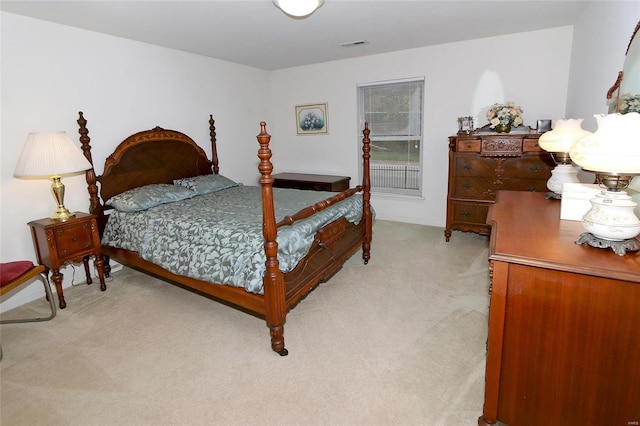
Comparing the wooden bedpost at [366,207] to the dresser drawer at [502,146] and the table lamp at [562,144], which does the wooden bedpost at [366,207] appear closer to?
the dresser drawer at [502,146]

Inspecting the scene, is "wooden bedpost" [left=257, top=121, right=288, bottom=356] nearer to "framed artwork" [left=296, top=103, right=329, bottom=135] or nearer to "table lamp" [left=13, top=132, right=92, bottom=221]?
"table lamp" [left=13, top=132, right=92, bottom=221]

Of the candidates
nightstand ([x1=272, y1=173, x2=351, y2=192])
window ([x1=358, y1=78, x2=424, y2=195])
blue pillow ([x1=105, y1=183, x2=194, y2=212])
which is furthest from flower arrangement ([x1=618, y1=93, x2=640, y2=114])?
blue pillow ([x1=105, y1=183, x2=194, y2=212])

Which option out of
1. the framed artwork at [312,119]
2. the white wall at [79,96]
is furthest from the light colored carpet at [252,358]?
the framed artwork at [312,119]

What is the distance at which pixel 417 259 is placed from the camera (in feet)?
12.3

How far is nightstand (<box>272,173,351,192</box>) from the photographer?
500cm

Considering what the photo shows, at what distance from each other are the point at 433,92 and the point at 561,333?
3.87 m

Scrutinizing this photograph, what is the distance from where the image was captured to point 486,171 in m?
3.93

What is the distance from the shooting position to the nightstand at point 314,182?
500 centimetres

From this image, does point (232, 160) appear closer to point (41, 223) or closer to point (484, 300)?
point (41, 223)

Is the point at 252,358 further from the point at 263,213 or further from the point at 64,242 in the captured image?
the point at 64,242

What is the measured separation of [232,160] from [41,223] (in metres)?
2.59

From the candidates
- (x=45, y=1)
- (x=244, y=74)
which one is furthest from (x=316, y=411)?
(x=244, y=74)

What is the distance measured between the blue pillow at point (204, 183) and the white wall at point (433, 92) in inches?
73.3

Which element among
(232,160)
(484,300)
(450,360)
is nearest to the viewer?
(450,360)
